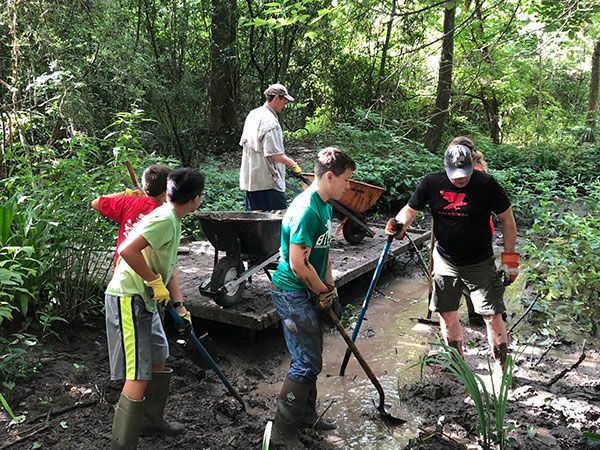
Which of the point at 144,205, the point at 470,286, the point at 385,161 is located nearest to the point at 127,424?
the point at 144,205

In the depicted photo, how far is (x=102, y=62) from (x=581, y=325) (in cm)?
595

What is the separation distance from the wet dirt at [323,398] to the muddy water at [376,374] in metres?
0.01

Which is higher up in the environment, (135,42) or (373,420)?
(135,42)

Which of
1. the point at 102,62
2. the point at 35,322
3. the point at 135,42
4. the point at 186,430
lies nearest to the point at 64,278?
the point at 35,322

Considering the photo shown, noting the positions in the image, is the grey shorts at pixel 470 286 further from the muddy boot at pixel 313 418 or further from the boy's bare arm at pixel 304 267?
the boy's bare arm at pixel 304 267

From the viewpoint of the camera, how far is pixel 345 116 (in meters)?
14.6

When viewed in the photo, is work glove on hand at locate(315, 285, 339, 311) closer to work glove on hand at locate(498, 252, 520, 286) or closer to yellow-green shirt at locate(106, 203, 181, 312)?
yellow-green shirt at locate(106, 203, 181, 312)

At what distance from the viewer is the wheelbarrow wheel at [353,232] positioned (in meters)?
6.74


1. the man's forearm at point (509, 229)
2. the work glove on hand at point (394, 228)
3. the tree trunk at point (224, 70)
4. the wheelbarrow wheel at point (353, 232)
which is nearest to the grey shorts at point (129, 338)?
the work glove on hand at point (394, 228)

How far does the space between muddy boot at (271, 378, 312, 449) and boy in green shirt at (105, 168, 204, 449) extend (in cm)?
84

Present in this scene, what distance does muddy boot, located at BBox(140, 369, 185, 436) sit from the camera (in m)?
3.15

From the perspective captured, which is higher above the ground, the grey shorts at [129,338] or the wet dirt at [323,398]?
the grey shorts at [129,338]

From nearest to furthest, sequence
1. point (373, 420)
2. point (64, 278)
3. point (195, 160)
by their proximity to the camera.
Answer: point (373, 420)
point (64, 278)
point (195, 160)

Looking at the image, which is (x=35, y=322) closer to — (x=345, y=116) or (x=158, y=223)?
(x=158, y=223)
